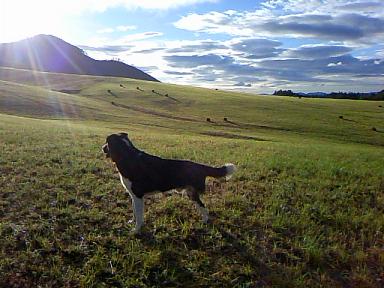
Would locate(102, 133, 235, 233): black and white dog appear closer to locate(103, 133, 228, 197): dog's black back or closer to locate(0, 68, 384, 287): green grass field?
locate(103, 133, 228, 197): dog's black back

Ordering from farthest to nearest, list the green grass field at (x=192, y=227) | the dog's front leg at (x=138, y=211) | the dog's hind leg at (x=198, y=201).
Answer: the dog's hind leg at (x=198, y=201) < the dog's front leg at (x=138, y=211) < the green grass field at (x=192, y=227)

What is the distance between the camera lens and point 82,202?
8.40 meters

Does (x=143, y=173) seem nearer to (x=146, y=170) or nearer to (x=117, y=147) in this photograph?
(x=146, y=170)

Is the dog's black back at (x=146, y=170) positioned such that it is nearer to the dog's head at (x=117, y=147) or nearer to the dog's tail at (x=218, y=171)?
the dog's head at (x=117, y=147)

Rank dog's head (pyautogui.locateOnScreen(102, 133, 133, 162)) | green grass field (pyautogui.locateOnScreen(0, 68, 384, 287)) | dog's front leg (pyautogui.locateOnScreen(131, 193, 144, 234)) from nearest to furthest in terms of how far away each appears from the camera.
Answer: green grass field (pyautogui.locateOnScreen(0, 68, 384, 287)) < dog's front leg (pyautogui.locateOnScreen(131, 193, 144, 234)) < dog's head (pyautogui.locateOnScreen(102, 133, 133, 162))

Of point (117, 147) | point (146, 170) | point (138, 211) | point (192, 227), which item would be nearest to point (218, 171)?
point (192, 227)

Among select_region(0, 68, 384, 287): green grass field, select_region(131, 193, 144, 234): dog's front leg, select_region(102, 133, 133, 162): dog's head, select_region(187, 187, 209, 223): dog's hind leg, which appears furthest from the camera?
select_region(187, 187, 209, 223): dog's hind leg

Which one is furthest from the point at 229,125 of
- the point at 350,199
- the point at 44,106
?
the point at 350,199

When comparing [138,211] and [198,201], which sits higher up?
[198,201]

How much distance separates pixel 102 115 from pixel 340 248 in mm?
42161

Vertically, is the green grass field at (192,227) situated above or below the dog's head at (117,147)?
below

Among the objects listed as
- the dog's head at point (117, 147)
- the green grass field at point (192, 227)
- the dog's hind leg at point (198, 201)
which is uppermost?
the dog's head at point (117, 147)

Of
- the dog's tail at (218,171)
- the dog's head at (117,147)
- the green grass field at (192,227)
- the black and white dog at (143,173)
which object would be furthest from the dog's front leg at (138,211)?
the dog's tail at (218,171)

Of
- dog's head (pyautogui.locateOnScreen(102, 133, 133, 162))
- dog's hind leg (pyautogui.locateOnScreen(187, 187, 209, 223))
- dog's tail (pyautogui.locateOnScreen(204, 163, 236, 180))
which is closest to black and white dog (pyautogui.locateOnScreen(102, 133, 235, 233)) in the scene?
dog's head (pyautogui.locateOnScreen(102, 133, 133, 162))
